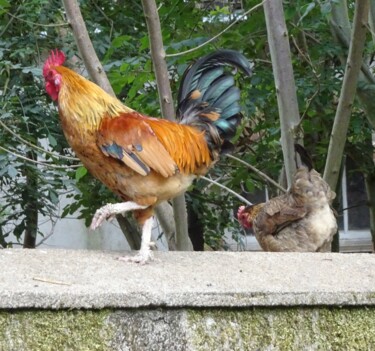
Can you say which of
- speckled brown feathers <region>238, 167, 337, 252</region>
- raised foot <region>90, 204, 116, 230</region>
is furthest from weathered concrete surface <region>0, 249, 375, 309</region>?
speckled brown feathers <region>238, 167, 337, 252</region>

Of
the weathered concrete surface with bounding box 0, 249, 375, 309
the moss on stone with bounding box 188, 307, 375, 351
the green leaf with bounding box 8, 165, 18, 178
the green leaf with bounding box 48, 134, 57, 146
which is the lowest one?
the moss on stone with bounding box 188, 307, 375, 351

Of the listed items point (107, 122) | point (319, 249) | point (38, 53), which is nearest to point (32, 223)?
point (38, 53)

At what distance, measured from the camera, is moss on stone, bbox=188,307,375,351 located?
97.0 inches

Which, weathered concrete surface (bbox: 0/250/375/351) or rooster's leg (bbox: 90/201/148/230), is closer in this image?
weathered concrete surface (bbox: 0/250/375/351)

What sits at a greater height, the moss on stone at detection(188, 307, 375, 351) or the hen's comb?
the hen's comb

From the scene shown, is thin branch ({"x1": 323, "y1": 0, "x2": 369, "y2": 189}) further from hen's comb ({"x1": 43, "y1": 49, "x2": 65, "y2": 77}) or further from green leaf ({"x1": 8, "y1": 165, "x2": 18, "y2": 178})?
green leaf ({"x1": 8, "y1": 165, "x2": 18, "y2": 178})

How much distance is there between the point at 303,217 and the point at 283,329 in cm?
285

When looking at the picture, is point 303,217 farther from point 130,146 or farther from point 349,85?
point 130,146

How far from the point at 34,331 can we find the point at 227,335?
1.96ft

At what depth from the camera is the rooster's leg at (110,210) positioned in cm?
331

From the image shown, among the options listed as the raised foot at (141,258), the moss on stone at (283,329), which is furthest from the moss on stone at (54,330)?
the raised foot at (141,258)

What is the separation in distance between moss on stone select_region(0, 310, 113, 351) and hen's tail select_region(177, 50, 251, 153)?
1.65 metres

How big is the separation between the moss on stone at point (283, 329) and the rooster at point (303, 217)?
255cm

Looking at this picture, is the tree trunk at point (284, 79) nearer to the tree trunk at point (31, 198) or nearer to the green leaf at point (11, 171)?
the green leaf at point (11, 171)
